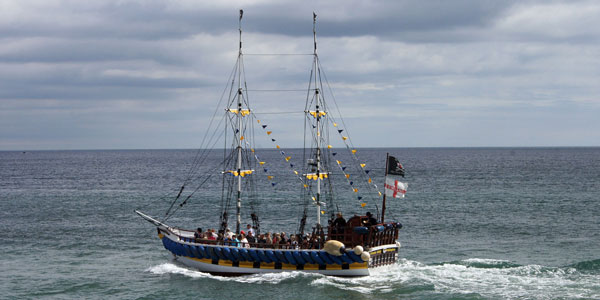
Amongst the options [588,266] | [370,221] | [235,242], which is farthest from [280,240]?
[588,266]

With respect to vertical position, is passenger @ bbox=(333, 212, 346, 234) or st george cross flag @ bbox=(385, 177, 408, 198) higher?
st george cross flag @ bbox=(385, 177, 408, 198)

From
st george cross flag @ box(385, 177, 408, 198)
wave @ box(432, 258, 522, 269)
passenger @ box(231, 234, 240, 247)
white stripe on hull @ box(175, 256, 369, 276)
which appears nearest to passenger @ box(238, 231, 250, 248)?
passenger @ box(231, 234, 240, 247)

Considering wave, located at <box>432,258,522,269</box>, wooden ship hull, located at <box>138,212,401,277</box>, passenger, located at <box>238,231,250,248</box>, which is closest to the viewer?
wooden ship hull, located at <box>138,212,401,277</box>

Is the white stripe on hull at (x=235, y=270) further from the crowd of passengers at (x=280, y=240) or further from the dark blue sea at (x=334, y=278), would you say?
the crowd of passengers at (x=280, y=240)

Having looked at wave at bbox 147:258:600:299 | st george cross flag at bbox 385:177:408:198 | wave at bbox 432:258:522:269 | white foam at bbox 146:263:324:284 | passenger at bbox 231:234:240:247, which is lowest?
white foam at bbox 146:263:324:284

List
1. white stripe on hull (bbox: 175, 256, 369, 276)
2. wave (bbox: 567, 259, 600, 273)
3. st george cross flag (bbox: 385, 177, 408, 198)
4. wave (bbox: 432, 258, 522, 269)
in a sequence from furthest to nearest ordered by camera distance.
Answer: wave (bbox: 432, 258, 522, 269) < wave (bbox: 567, 259, 600, 273) < st george cross flag (bbox: 385, 177, 408, 198) < white stripe on hull (bbox: 175, 256, 369, 276)

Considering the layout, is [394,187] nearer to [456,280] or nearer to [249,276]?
[456,280]

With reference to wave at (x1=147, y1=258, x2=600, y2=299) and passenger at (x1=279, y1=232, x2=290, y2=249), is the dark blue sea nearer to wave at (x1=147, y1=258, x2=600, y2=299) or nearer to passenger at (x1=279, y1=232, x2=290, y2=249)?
wave at (x1=147, y1=258, x2=600, y2=299)

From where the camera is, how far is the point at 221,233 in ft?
141

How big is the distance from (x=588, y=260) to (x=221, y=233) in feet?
82.3

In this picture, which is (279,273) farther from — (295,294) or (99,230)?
(99,230)

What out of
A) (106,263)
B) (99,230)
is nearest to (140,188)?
(99,230)

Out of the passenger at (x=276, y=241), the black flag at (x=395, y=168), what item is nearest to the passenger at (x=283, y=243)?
the passenger at (x=276, y=241)

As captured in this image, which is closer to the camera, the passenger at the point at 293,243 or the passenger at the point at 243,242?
the passenger at the point at 293,243
